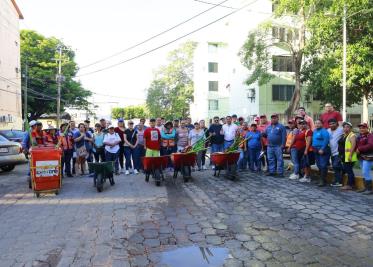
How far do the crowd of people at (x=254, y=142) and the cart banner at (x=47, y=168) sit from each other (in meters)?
1.35

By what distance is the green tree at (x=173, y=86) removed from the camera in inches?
Answer: 1955

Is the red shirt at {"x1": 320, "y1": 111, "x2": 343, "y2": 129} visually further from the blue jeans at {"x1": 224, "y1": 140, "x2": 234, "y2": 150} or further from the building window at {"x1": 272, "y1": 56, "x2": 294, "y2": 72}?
the building window at {"x1": 272, "y1": 56, "x2": 294, "y2": 72}

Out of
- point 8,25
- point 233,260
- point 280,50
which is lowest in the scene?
point 233,260

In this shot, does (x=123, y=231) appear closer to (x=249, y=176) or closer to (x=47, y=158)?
(x=47, y=158)

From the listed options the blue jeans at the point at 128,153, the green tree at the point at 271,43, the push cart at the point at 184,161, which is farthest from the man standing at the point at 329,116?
the green tree at the point at 271,43

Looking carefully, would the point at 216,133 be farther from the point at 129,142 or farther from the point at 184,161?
the point at 129,142

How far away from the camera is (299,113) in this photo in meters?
10.0

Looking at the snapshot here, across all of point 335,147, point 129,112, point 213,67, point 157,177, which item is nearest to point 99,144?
point 157,177

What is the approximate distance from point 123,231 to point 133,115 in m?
75.3

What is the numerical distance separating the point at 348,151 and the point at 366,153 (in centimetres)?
38

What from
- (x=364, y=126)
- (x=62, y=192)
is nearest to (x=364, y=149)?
(x=364, y=126)

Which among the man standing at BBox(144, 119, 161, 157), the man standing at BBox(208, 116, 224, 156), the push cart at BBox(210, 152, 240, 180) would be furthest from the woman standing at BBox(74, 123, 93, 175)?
the push cart at BBox(210, 152, 240, 180)

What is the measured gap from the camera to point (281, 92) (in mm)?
30875

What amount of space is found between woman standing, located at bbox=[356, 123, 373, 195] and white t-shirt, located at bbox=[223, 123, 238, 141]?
432 cm
